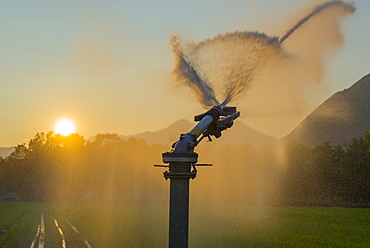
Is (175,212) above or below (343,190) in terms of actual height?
below

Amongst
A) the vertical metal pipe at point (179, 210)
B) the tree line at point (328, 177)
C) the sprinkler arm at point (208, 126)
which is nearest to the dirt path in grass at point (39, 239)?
the sprinkler arm at point (208, 126)

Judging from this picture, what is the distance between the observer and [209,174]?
91.2m

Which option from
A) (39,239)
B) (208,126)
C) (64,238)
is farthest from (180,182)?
(39,239)

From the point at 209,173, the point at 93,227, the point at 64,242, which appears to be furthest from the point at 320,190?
the point at 64,242

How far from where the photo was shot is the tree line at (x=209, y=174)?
70.1 metres

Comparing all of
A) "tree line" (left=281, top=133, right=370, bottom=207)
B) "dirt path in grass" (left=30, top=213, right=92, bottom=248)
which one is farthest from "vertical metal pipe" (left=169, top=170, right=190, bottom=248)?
"tree line" (left=281, top=133, right=370, bottom=207)

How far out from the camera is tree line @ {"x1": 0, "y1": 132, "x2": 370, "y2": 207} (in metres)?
70.1

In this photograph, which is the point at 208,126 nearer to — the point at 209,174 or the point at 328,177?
the point at 328,177

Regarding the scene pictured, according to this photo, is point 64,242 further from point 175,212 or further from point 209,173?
point 209,173

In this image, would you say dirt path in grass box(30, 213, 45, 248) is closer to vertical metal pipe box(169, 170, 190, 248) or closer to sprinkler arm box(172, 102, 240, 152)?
sprinkler arm box(172, 102, 240, 152)

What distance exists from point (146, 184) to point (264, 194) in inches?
1410

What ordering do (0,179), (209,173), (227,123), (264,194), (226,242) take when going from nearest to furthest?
(227,123) < (226,242) < (264,194) < (209,173) < (0,179)

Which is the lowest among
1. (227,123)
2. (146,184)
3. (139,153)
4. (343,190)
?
(227,123)

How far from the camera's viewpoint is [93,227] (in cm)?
2994
